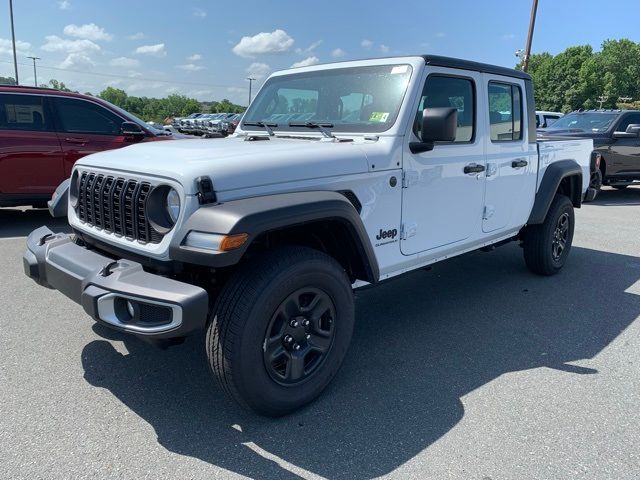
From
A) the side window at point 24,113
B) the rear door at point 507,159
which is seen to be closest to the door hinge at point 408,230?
the rear door at point 507,159

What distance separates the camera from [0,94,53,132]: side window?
6.73m

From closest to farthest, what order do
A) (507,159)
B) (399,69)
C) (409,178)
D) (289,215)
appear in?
(289,215)
(409,178)
(399,69)
(507,159)

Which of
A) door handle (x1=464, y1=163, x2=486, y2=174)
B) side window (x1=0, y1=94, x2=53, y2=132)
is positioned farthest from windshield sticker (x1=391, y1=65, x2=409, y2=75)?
side window (x1=0, y1=94, x2=53, y2=132)

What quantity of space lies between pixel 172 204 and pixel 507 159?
2940 mm

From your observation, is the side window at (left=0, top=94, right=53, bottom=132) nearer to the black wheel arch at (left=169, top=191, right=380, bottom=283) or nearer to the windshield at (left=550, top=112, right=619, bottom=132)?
the black wheel arch at (left=169, top=191, right=380, bottom=283)

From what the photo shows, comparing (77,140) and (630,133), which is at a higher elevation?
(630,133)

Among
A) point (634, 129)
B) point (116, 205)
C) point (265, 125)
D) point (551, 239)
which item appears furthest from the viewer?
point (634, 129)

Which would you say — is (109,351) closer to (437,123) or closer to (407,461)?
(407,461)

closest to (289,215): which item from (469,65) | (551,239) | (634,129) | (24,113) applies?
(469,65)

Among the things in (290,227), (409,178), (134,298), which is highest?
(409,178)

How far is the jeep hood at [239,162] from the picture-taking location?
2.51 m

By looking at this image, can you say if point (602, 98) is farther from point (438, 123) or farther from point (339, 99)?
point (438, 123)

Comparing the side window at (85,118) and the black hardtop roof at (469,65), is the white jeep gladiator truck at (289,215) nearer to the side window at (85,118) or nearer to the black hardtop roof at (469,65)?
the black hardtop roof at (469,65)

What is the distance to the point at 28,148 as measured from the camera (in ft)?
22.1
